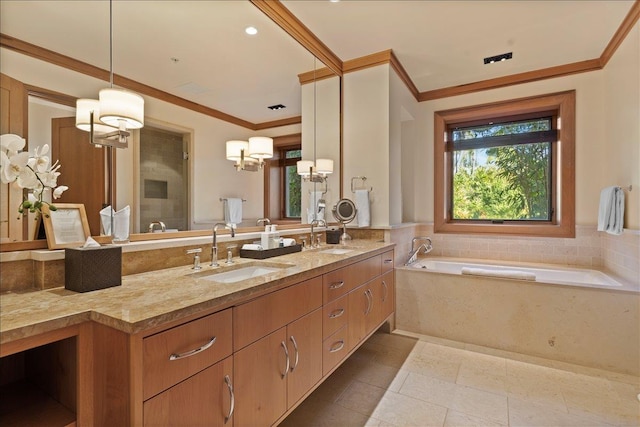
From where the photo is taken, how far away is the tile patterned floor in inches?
68.2

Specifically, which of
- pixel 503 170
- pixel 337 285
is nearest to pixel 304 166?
pixel 337 285

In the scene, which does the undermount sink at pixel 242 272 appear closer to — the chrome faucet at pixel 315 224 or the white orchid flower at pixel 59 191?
the white orchid flower at pixel 59 191

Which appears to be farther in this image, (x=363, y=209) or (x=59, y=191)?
(x=363, y=209)

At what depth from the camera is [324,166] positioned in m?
2.97

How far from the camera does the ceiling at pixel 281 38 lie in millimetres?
1321

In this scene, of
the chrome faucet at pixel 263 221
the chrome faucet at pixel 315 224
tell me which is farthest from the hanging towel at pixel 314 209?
the chrome faucet at pixel 263 221

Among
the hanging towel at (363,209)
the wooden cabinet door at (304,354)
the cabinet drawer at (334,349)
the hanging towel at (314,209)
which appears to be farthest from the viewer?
the hanging towel at (363,209)

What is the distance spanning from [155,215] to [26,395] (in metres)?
0.81

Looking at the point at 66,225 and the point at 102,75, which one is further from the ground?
the point at 102,75

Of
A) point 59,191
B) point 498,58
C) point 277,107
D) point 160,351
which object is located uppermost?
point 498,58

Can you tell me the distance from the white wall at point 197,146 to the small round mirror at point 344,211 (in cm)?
99

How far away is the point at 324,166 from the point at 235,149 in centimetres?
118

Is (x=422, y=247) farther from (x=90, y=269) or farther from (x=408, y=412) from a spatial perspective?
(x=90, y=269)

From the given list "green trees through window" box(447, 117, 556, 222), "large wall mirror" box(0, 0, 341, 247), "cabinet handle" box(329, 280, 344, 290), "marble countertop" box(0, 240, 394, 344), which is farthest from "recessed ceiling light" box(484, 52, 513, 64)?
"marble countertop" box(0, 240, 394, 344)
